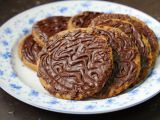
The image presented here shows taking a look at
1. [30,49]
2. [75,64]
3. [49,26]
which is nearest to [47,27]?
[49,26]

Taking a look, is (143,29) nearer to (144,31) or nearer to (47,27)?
(144,31)

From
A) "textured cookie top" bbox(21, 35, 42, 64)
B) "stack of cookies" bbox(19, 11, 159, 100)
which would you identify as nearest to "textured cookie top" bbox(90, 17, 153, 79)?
"stack of cookies" bbox(19, 11, 159, 100)

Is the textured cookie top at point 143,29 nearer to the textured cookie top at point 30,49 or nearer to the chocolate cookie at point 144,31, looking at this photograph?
the chocolate cookie at point 144,31

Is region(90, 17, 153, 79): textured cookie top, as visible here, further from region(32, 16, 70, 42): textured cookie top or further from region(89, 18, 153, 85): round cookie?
region(32, 16, 70, 42): textured cookie top

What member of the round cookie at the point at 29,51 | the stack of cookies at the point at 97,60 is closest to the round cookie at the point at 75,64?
the stack of cookies at the point at 97,60

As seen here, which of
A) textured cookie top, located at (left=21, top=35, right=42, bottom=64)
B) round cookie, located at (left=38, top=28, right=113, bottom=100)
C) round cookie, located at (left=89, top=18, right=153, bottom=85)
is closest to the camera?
round cookie, located at (left=38, top=28, right=113, bottom=100)

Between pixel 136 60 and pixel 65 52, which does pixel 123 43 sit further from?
pixel 65 52

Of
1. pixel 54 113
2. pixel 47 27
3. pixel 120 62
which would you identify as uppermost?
pixel 47 27
